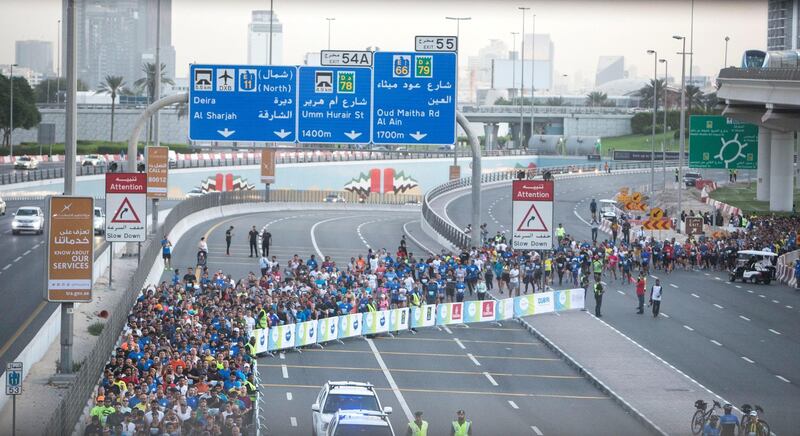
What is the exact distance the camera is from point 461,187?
89.5m

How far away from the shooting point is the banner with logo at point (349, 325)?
32.9 m

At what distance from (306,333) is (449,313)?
19.9ft

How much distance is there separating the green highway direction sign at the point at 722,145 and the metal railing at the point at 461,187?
8.16 metres

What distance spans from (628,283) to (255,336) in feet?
67.4

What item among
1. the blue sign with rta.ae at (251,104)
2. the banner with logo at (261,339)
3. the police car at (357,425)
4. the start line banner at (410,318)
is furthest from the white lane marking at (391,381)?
the blue sign with rta.ae at (251,104)

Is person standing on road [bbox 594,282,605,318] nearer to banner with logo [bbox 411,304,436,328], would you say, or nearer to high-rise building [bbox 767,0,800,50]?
banner with logo [bbox 411,304,436,328]

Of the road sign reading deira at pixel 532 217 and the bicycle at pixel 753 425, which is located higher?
the road sign reading deira at pixel 532 217

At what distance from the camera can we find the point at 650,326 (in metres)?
36.1

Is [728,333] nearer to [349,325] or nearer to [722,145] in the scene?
[349,325]

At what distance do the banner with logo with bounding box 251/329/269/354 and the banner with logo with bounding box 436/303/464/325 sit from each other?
7.37m

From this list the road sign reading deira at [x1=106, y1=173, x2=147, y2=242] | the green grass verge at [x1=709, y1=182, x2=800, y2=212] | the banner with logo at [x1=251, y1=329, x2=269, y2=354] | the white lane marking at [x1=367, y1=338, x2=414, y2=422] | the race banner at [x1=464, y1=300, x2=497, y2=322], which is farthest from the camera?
the green grass verge at [x1=709, y1=182, x2=800, y2=212]

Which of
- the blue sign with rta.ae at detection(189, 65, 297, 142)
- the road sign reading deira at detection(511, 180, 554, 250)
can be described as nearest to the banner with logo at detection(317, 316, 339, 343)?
the road sign reading deira at detection(511, 180, 554, 250)

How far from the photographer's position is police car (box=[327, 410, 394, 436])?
18984 millimetres

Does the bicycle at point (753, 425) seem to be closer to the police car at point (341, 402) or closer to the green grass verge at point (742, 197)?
the police car at point (341, 402)
